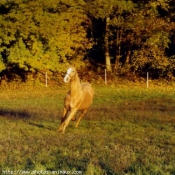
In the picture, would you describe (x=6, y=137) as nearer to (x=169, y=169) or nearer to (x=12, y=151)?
(x=12, y=151)

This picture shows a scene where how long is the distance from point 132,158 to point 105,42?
32.0m

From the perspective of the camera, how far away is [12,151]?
391 inches

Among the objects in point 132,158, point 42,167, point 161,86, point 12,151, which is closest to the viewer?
point 42,167

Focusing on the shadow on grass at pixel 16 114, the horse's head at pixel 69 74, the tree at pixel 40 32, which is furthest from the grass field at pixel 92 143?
the tree at pixel 40 32

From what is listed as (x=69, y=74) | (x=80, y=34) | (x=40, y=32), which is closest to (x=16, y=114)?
(x=69, y=74)

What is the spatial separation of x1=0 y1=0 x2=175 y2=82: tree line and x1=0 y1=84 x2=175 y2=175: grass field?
1558 centimetres

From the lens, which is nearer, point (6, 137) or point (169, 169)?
point (169, 169)

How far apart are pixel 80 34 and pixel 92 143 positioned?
2573 cm

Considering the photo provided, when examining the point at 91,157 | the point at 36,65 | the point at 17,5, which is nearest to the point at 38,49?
the point at 36,65

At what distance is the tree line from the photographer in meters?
33.4

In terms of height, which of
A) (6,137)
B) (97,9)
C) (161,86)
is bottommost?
(161,86)

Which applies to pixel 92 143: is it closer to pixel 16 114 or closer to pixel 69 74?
pixel 69 74

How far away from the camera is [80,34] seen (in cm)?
3612

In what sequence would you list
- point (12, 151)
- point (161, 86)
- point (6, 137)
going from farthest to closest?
1. point (161, 86)
2. point (6, 137)
3. point (12, 151)
